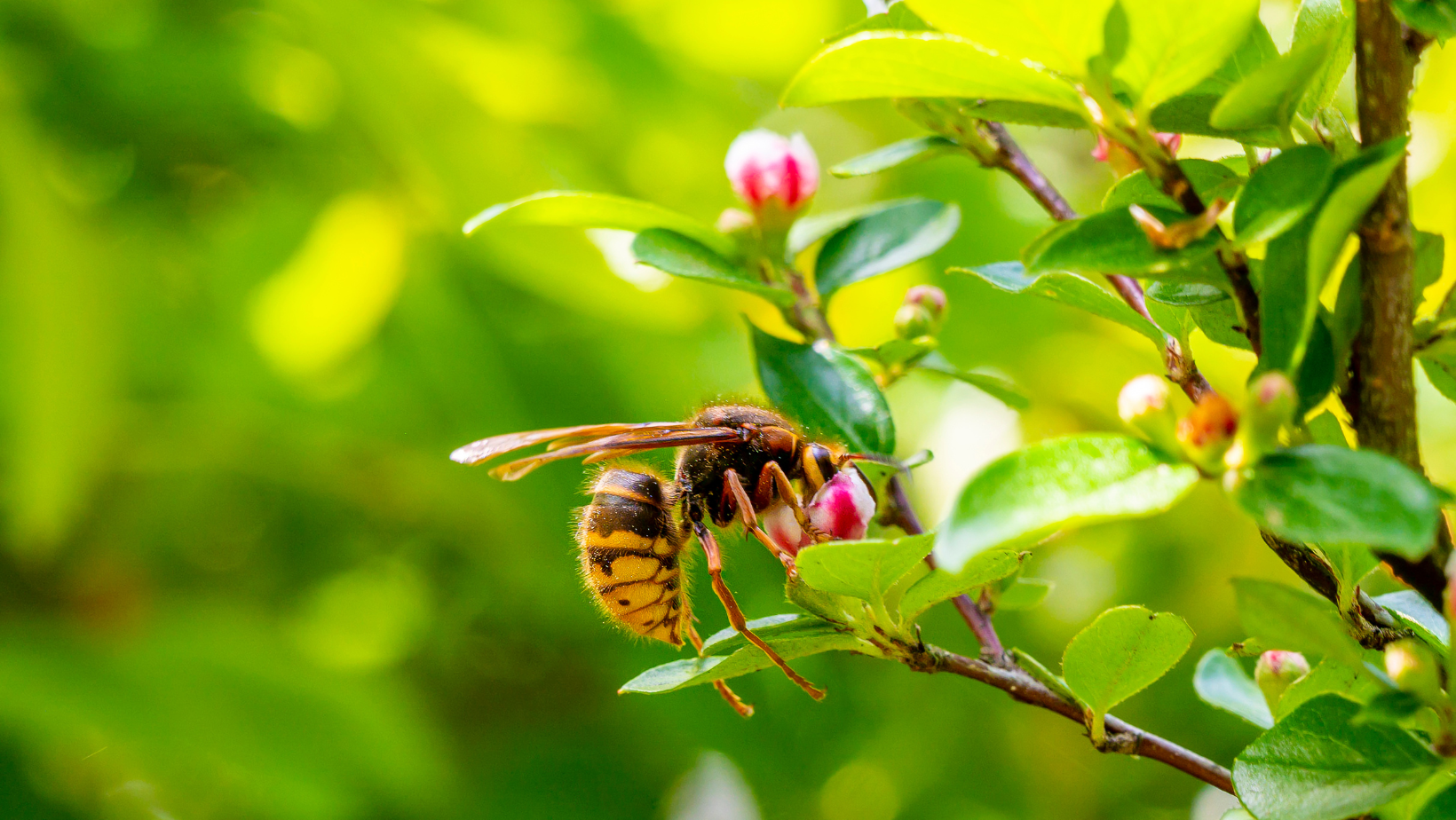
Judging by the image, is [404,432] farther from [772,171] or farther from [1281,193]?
[1281,193]

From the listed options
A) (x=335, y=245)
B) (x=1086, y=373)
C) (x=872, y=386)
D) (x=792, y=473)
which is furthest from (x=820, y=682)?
(x=872, y=386)

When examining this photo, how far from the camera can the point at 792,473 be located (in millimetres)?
977

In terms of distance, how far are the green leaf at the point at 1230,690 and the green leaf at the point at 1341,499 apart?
35cm

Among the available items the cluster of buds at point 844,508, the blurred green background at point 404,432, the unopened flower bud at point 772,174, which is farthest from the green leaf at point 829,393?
the blurred green background at point 404,432

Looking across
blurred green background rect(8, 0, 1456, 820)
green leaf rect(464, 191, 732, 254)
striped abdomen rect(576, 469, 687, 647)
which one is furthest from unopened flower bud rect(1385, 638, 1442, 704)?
blurred green background rect(8, 0, 1456, 820)

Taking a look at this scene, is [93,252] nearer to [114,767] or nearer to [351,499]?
[351,499]

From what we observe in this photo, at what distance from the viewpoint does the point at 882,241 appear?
83cm

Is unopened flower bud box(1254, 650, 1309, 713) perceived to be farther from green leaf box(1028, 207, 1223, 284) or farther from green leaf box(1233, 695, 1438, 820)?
green leaf box(1028, 207, 1223, 284)

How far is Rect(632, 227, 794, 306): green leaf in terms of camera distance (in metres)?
0.71

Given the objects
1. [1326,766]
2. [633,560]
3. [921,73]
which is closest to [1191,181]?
[921,73]

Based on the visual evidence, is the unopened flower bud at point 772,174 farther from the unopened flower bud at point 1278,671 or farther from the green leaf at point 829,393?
the unopened flower bud at point 1278,671

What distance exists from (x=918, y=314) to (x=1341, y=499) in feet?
1.46

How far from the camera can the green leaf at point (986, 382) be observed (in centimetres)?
78

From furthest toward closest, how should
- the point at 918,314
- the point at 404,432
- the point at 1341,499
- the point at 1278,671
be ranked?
the point at 404,432 → the point at 918,314 → the point at 1278,671 → the point at 1341,499
